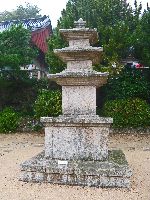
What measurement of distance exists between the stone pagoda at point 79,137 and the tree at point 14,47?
6152mm

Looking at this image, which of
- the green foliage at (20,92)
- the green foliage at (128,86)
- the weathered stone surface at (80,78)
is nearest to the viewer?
the weathered stone surface at (80,78)

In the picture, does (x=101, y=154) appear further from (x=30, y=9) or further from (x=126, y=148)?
(x=30, y=9)

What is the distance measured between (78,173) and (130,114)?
860cm

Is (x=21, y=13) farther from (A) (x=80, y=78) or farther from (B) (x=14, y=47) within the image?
(A) (x=80, y=78)

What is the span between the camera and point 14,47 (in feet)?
52.8

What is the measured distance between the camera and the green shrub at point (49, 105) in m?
16.4

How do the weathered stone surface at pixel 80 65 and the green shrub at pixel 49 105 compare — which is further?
the green shrub at pixel 49 105

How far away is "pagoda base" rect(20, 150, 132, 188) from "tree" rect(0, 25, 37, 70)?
7533mm

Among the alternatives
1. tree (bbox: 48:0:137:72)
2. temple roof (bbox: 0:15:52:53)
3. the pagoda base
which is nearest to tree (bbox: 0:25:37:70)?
tree (bbox: 48:0:137:72)

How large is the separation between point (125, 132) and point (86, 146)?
8024mm


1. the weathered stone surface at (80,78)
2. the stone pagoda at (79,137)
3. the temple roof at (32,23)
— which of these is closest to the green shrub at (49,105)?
the stone pagoda at (79,137)

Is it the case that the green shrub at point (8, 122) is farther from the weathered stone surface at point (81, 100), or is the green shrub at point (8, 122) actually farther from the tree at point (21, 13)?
the tree at point (21, 13)

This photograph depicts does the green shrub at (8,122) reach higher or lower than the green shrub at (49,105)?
lower

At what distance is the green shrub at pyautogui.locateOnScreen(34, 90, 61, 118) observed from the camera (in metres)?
16.4
